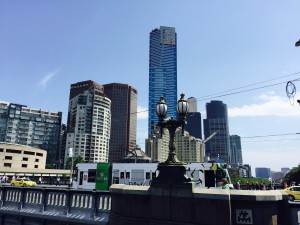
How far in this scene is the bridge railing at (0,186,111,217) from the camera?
10422 mm

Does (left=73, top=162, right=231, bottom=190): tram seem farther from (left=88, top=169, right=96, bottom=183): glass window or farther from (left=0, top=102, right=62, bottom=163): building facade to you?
(left=0, top=102, right=62, bottom=163): building facade

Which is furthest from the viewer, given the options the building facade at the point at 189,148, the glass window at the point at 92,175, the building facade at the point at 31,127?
the building facade at the point at 189,148

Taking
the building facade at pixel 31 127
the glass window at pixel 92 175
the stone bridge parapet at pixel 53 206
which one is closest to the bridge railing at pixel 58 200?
the stone bridge parapet at pixel 53 206

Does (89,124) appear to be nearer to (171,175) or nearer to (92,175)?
(92,175)

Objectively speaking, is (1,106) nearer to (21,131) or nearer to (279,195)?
(21,131)

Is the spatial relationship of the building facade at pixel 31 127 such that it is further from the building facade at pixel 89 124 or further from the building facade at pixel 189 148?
the building facade at pixel 189 148

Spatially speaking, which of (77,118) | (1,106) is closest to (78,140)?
(77,118)

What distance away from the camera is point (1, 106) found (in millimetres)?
167375

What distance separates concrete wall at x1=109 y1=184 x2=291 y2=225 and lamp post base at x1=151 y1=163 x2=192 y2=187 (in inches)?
8.0

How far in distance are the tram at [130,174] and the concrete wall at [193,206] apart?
17114mm

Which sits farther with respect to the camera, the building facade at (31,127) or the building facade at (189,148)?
the building facade at (189,148)

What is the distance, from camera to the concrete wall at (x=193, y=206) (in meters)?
7.23

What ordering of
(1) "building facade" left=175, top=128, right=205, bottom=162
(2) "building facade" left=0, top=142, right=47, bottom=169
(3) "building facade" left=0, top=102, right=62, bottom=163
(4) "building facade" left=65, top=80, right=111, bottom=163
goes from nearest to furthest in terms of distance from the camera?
(2) "building facade" left=0, top=142, right=47, bottom=169, (3) "building facade" left=0, top=102, right=62, bottom=163, (1) "building facade" left=175, top=128, right=205, bottom=162, (4) "building facade" left=65, top=80, right=111, bottom=163

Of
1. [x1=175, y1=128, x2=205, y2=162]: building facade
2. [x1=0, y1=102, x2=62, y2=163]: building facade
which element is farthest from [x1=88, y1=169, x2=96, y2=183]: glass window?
[x1=0, y1=102, x2=62, y2=163]: building facade
